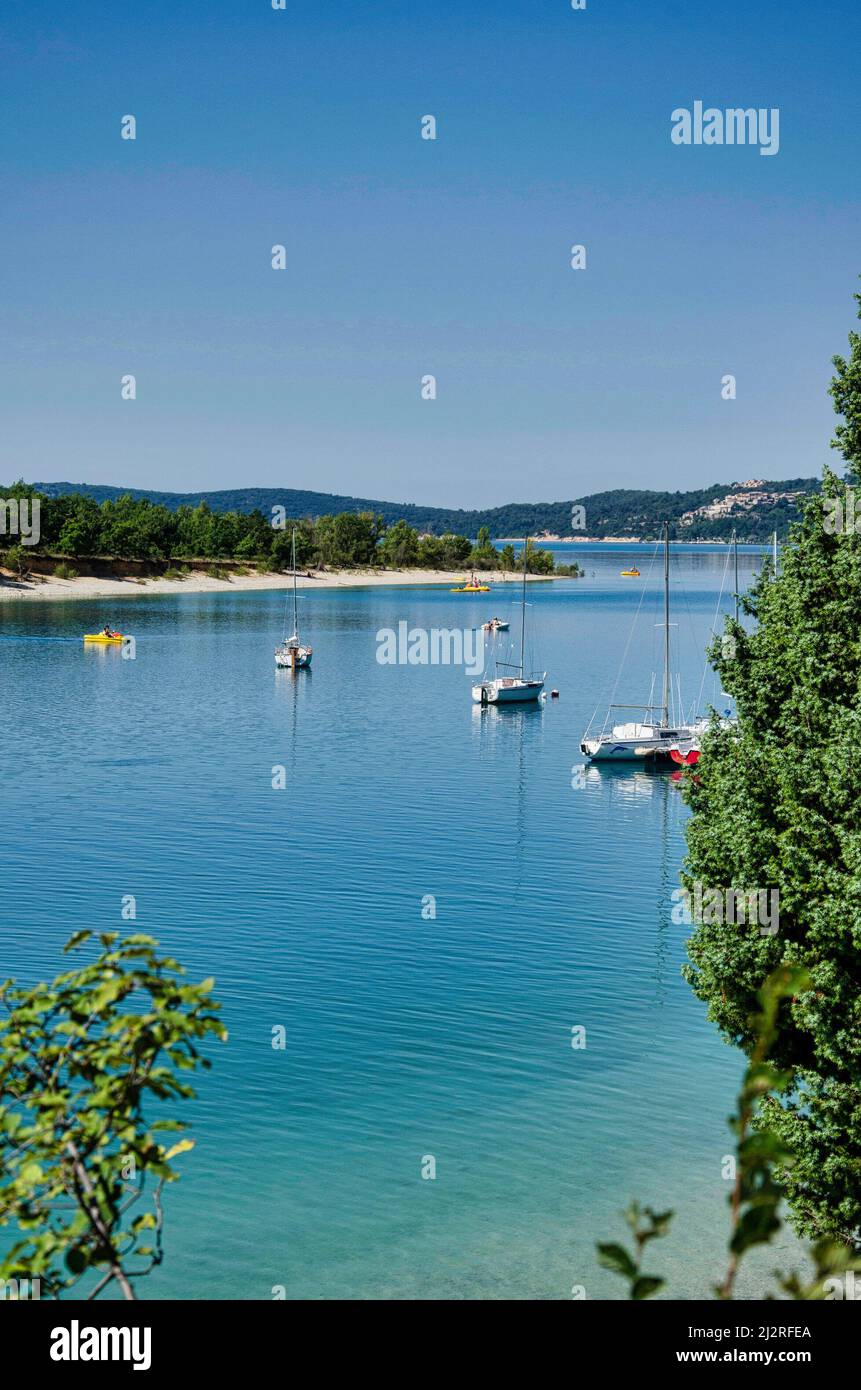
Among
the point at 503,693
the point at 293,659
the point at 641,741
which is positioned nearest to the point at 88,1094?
the point at 641,741

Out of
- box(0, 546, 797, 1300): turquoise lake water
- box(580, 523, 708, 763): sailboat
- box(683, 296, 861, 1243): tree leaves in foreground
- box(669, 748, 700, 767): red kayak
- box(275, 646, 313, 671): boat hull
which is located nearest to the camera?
box(683, 296, 861, 1243): tree leaves in foreground

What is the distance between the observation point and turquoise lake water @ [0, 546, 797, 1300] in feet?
72.0

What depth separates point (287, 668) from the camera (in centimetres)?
10600

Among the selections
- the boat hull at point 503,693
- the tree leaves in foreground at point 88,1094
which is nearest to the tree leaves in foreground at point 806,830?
the tree leaves in foreground at point 88,1094

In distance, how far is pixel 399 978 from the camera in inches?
1364

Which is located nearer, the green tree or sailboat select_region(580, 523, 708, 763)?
the green tree

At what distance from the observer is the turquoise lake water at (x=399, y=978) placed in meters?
22.0

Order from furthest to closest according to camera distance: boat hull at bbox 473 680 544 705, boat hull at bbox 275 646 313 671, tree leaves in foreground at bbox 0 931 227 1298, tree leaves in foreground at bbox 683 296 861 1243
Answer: boat hull at bbox 275 646 313 671 → boat hull at bbox 473 680 544 705 → tree leaves in foreground at bbox 683 296 861 1243 → tree leaves in foreground at bbox 0 931 227 1298

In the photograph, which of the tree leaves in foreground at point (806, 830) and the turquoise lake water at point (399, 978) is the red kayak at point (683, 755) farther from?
the tree leaves in foreground at point (806, 830)

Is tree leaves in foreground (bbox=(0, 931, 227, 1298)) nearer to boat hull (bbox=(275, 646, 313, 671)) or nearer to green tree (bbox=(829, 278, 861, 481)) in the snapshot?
green tree (bbox=(829, 278, 861, 481))

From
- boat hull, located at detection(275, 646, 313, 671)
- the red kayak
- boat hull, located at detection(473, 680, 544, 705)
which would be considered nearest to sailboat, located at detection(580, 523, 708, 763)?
the red kayak

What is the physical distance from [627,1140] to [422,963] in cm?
1120

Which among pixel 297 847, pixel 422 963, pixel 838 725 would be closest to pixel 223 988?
pixel 422 963

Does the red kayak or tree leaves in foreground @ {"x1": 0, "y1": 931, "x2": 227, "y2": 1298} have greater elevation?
tree leaves in foreground @ {"x1": 0, "y1": 931, "x2": 227, "y2": 1298}
